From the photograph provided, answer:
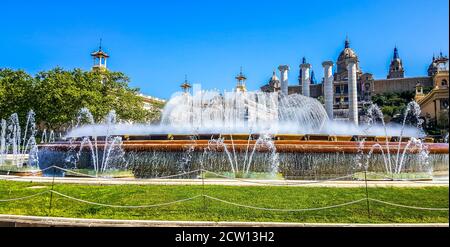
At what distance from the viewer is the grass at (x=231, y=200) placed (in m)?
7.28

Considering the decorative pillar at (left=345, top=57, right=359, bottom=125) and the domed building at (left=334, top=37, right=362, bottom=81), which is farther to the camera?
the domed building at (left=334, top=37, right=362, bottom=81)


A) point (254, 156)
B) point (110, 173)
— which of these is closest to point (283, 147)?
point (254, 156)

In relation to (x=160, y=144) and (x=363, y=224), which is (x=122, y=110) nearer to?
(x=160, y=144)

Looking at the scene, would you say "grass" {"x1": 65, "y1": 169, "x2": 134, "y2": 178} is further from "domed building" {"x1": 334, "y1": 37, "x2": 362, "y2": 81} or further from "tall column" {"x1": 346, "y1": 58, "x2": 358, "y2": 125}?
"domed building" {"x1": 334, "y1": 37, "x2": 362, "y2": 81}

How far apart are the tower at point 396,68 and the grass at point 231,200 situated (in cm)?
14363

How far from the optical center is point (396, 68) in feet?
463

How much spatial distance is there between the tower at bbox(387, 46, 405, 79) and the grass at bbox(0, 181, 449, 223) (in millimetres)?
143633

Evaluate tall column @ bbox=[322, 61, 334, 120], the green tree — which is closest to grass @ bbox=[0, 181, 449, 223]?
the green tree

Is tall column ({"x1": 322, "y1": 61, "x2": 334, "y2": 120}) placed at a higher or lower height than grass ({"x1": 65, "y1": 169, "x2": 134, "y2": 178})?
higher

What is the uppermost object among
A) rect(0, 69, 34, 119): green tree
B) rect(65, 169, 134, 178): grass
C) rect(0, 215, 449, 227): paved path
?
rect(0, 69, 34, 119): green tree

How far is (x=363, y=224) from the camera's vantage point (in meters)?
6.63

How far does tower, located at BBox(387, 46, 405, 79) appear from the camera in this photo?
138 metres

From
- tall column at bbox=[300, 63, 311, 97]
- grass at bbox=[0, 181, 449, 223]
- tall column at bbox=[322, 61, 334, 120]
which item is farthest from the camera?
tall column at bbox=[300, 63, 311, 97]

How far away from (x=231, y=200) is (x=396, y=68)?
495 ft
